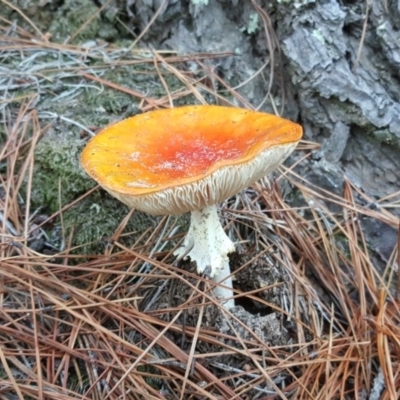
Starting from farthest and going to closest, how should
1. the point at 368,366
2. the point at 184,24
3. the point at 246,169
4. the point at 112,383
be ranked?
the point at 184,24, the point at 368,366, the point at 112,383, the point at 246,169

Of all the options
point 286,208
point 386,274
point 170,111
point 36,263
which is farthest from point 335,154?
point 36,263

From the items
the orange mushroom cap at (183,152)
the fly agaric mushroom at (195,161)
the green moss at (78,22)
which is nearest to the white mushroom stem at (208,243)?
the fly agaric mushroom at (195,161)

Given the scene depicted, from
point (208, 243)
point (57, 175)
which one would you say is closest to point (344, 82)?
point (208, 243)

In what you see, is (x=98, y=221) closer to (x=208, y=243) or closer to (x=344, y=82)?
(x=208, y=243)

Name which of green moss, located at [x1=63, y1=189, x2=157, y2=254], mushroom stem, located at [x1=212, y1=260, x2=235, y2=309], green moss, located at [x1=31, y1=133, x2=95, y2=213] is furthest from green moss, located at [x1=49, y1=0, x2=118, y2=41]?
mushroom stem, located at [x1=212, y1=260, x2=235, y2=309]

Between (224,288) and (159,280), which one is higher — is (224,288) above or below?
above

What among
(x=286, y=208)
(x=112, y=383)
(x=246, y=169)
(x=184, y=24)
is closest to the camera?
(x=246, y=169)

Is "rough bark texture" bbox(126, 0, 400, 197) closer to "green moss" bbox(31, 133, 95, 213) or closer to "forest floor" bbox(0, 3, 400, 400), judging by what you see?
"forest floor" bbox(0, 3, 400, 400)

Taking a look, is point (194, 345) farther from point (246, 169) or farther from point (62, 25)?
point (62, 25)
